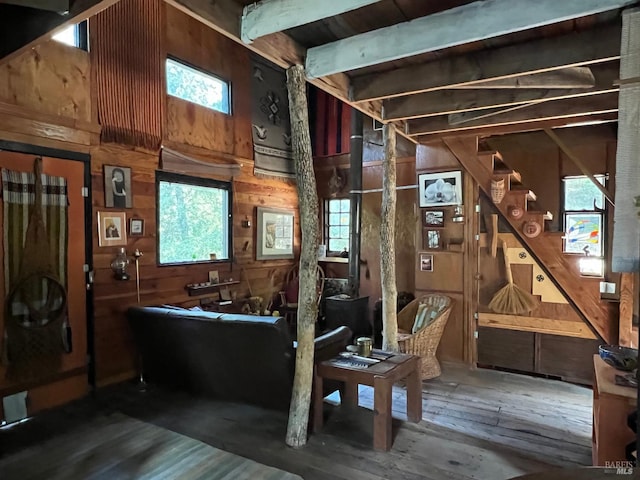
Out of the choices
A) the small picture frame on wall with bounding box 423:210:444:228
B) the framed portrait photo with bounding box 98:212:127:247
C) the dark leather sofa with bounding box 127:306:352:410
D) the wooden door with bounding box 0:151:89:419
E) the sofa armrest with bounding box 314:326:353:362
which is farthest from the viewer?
the small picture frame on wall with bounding box 423:210:444:228

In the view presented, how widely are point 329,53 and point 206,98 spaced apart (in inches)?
112

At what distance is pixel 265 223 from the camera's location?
20.1ft

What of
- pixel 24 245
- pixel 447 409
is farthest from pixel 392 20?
pixel 24 245

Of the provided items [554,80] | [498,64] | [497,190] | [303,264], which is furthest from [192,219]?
[554,80]

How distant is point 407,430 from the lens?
3.13 meters

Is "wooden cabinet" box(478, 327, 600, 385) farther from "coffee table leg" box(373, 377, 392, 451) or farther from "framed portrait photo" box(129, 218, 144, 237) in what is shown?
"framed portrait photo" box(129, 218, 144, 237)

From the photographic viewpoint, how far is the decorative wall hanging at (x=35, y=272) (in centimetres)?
336

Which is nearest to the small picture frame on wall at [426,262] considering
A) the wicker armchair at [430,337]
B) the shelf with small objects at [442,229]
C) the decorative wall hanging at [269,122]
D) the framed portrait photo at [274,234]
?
the shelf with small objects at [442,229]

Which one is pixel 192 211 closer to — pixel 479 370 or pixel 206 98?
pixel 206 98

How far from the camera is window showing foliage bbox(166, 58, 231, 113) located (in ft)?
15.9

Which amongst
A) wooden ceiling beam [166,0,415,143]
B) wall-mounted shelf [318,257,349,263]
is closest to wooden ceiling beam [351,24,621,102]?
wooden ceiling beam [166,0,415,143]

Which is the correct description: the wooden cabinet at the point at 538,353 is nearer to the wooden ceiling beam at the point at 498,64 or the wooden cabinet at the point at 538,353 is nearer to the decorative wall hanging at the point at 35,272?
the wooden ceiling beam at the point at 498,64

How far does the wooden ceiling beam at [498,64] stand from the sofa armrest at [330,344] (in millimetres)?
2012

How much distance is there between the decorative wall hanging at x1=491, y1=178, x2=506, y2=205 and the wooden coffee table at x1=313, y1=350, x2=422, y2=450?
2.14m
